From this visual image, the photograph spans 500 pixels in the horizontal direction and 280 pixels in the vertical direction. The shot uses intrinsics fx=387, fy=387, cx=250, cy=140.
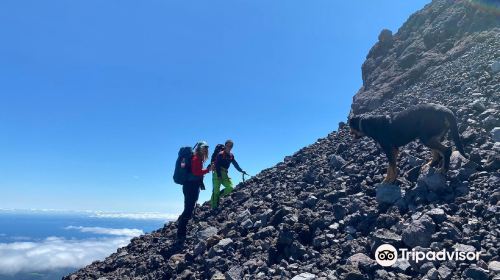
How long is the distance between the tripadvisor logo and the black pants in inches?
297

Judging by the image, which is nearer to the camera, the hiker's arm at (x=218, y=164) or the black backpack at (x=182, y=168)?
the black backpack at (x=182, y=168)

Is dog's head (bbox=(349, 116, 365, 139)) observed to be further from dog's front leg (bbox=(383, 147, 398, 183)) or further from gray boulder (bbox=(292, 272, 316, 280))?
gray boulder (bbox=(292, 272, 316, 280))

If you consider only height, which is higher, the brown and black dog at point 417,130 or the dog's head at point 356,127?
the dog's head at point 356,127

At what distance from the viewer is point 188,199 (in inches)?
524

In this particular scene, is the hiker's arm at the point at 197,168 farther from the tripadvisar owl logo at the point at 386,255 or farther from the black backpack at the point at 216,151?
the tripadvisar owl logo at the point at 386,255

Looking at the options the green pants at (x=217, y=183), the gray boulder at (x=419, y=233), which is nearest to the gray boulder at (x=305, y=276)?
the gray boulder at (x=419, y=233)

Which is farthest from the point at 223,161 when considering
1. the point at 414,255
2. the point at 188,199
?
the point at 414,255

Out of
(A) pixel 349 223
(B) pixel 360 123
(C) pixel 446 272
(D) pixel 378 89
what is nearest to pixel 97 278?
(A) pixel 349 223

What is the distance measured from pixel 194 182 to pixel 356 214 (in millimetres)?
6162

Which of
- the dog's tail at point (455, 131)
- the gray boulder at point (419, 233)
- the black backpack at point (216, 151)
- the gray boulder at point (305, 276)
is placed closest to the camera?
the gray boulder at point (419, 233)

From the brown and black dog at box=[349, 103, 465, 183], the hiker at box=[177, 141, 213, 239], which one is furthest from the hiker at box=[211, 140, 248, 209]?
the brown and black dog at box=[349, 103, 465, 183]

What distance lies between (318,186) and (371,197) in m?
2.91

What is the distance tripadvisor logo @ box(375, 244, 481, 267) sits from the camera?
243 inches

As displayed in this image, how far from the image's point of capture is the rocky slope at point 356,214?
273 inches
